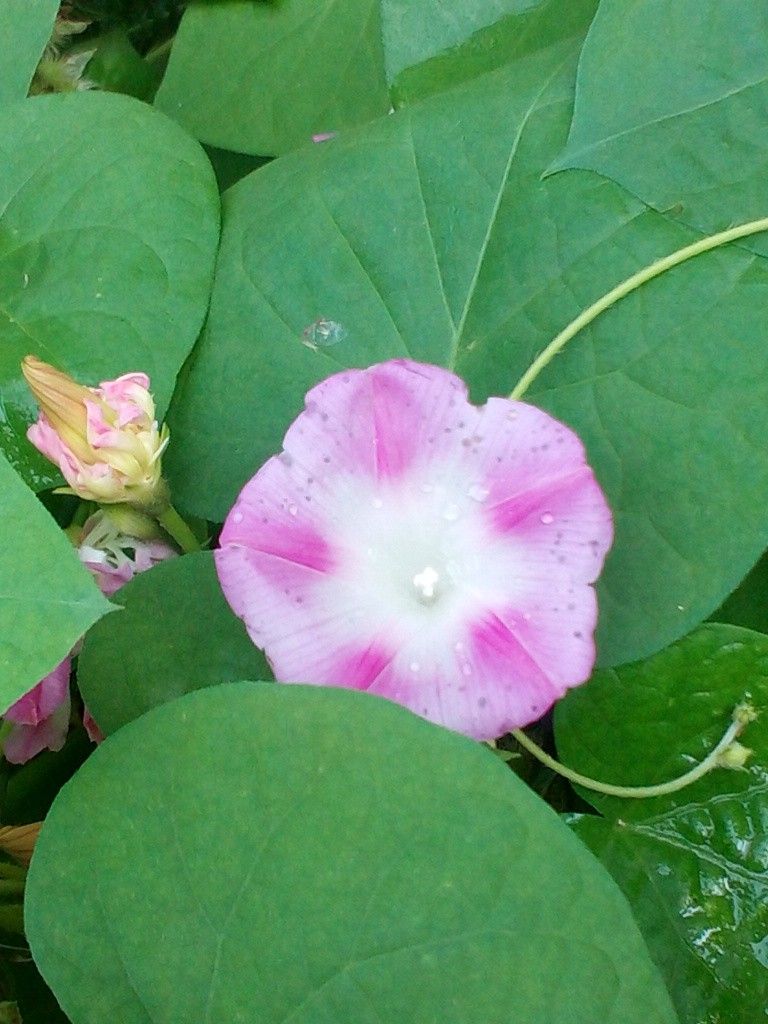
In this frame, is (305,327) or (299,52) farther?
(299,52)

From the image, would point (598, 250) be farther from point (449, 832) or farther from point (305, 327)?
point (449, 832)

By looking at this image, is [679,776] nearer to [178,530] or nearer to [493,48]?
[178,530]

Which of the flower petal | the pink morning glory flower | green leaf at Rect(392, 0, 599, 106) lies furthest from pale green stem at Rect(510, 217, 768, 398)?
the flower petal

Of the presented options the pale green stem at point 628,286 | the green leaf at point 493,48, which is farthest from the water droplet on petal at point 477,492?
the green leaf at point 493,48

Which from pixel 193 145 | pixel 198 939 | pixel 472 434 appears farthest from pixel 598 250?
pixel 198 939

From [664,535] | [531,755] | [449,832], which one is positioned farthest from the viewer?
[531,755]

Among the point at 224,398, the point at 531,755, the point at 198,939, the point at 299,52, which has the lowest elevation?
the point at 531,755

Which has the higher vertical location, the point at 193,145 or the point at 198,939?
the point at 193,145

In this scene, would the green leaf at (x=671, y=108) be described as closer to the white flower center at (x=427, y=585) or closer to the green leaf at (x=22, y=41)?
the white flower center at (x=427, y=585)
